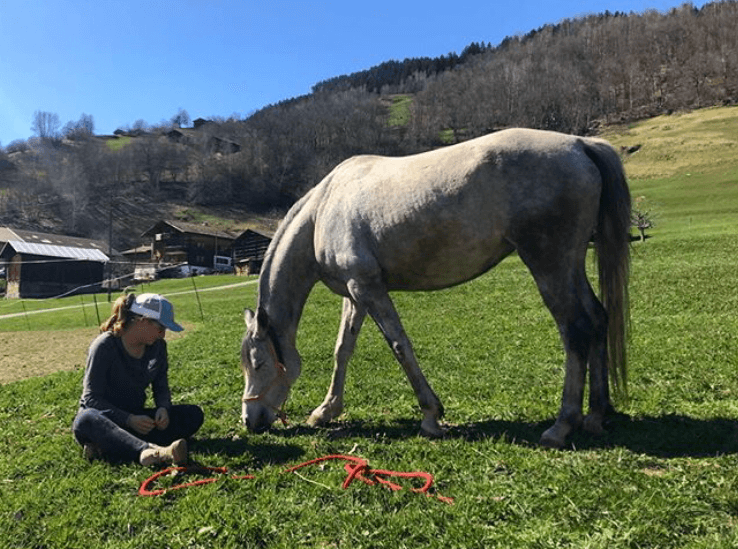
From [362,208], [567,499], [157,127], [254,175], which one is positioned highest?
[157,127]

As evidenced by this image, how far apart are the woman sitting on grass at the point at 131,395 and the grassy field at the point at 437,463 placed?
24cm

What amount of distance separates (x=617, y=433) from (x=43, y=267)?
64444mm

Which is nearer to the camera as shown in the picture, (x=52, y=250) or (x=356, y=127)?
(x=52, y=250)

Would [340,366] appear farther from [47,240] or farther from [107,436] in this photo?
[47,240]

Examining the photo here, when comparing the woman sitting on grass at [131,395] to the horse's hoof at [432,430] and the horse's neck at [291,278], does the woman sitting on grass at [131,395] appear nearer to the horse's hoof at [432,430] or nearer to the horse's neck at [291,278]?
the horse's neck at [291,278]

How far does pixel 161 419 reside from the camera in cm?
509

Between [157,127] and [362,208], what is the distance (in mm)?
177390

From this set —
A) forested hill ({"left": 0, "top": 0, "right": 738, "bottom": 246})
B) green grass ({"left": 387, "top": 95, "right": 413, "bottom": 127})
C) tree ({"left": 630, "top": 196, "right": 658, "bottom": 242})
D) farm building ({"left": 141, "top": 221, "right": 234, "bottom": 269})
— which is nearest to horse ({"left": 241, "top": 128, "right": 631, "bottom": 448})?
tree ({"left": 630, "top": 196, "right": 658, "bottom": 242})

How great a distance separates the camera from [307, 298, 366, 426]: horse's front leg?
6.21m

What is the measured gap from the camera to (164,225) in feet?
237

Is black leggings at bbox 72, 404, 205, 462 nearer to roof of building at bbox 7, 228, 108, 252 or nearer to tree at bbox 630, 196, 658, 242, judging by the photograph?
tree at bbox 630, 196, 658, 242

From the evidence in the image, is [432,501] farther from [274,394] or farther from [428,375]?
[428,375]

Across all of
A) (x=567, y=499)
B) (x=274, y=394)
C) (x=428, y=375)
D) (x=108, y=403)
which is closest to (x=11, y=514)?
(x=108, y=403)

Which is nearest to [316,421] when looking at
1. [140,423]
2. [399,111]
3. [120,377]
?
[140,423]
